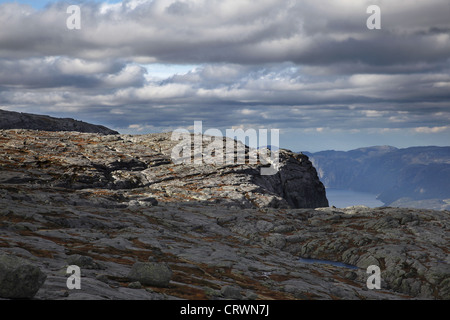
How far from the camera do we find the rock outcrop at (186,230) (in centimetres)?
2069

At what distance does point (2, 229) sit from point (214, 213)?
33526mm

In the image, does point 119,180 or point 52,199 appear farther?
point 119,180

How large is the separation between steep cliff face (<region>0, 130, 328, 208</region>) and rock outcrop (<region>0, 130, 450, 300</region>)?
0.78 feet

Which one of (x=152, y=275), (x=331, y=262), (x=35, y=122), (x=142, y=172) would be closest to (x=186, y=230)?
(x=331, y=262)

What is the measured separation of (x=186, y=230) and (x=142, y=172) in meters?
36.3

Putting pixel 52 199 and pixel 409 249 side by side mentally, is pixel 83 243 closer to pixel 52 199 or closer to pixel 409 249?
pixel 52 199

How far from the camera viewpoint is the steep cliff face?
67812mm

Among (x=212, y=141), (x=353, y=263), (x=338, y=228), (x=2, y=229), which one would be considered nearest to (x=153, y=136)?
(x=212, y=141)

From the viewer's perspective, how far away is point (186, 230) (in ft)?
150

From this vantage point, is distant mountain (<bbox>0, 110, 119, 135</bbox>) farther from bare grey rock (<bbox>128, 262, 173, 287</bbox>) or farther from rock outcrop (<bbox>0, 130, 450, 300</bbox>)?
bare grey rock (<bbox>128, 262, 173, 287</bbox>)

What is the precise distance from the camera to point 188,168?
81688mm

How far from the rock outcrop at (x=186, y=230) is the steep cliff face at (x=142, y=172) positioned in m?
0.24

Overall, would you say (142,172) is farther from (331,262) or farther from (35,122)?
(35,122)
